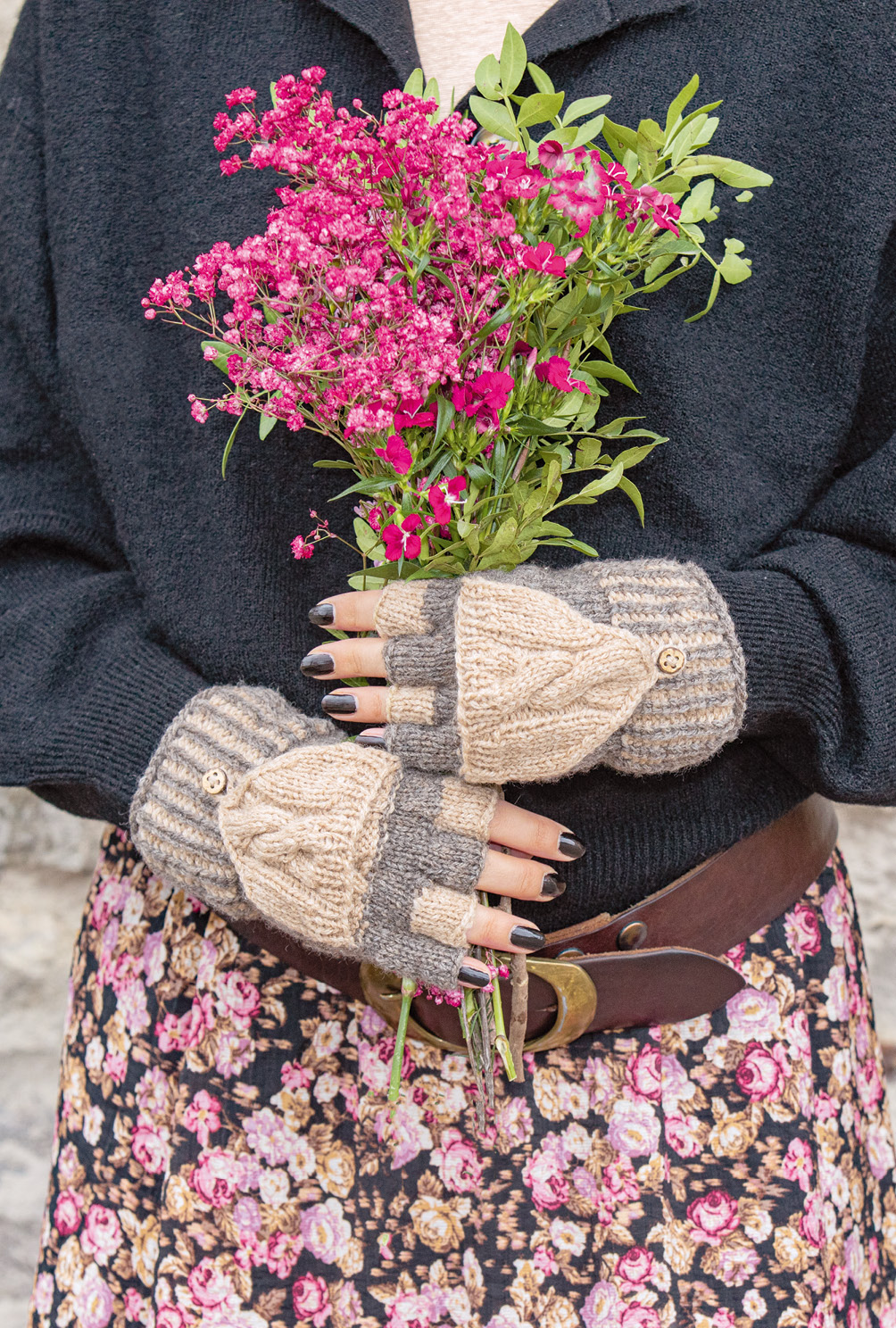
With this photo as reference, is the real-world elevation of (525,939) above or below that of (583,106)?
below

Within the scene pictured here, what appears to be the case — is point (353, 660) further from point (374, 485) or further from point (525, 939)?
point (525, 939)

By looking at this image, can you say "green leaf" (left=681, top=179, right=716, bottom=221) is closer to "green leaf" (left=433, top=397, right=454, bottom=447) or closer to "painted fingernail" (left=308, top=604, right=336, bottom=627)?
"green leaf" (left=433, top=397, right=454, bottom=447)

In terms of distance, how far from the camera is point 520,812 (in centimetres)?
86

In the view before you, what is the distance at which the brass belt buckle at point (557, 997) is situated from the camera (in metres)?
0.90

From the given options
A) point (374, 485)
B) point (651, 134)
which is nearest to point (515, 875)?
point (374, 485)

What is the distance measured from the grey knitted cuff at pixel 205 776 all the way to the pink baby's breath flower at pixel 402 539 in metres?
0.21

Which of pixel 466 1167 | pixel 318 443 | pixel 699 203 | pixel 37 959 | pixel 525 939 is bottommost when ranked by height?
pixel 37 959

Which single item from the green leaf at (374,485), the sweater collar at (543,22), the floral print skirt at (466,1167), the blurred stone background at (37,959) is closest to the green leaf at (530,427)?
the green leaf at (374,485)

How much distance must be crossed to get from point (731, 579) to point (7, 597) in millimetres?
755

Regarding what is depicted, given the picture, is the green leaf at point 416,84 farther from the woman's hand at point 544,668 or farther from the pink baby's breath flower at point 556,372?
the woman's hand at point 544,668

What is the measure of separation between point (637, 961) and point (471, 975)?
196mm

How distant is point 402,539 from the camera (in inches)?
29.7

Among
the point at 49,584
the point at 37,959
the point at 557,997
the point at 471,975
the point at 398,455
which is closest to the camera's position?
the point at 398,455

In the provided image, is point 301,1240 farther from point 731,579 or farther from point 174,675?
point 731,579
